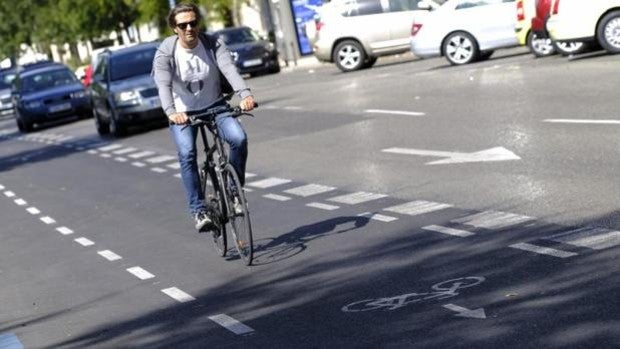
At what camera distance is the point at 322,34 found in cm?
3847

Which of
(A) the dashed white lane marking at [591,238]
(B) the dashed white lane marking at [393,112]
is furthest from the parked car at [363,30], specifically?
(A) the dashed white lane marking at [591,238]

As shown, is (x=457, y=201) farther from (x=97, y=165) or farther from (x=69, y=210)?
(x=97, y=165)

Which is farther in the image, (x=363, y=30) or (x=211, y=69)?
(x=363, y=30)

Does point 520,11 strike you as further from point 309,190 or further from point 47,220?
point 309,190

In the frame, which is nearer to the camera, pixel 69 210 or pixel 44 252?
pixel 44 252

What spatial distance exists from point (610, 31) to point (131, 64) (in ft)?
32.1

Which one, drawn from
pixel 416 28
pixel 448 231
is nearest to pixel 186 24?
pixel 448 231

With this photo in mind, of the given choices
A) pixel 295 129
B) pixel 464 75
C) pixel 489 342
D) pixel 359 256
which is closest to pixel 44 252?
pixel 359 256

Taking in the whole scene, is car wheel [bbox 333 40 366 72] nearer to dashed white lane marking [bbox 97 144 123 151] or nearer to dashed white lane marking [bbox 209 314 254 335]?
dashed white lane marking [bbox 97 144 123 151]

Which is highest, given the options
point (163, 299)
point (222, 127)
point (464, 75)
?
point (222, 127)

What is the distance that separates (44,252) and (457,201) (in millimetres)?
3813

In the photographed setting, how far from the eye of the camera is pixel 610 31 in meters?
26.6

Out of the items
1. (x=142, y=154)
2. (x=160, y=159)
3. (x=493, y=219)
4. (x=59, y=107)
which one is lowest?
(x=59, y=107)

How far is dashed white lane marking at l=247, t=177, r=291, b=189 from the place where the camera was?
1672 centimetres
